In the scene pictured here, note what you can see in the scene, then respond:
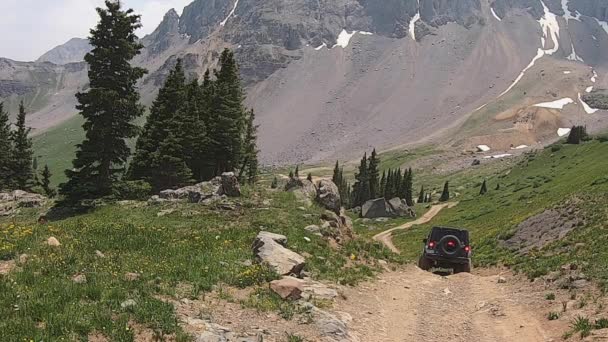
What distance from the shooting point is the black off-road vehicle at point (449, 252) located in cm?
2800

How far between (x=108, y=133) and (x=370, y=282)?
28.6m

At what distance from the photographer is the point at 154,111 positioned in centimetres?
5731

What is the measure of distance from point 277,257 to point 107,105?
27.8m

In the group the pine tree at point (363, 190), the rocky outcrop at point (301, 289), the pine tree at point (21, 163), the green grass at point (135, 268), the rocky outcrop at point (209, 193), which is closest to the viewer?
the green grass at point (135, 268)

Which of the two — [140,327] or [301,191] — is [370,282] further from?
[301,191]

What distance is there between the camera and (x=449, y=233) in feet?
95.2

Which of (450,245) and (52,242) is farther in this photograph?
(450,245)

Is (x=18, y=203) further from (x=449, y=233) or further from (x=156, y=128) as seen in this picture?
(x=449, y=233)

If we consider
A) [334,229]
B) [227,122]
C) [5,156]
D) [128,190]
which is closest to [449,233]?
[334,229]

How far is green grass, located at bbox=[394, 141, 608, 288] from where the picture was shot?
23.8m

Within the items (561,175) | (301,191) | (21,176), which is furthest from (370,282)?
(21,176)

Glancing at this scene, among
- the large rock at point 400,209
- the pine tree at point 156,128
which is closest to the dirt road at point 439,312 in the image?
the pine tree at point 156,128

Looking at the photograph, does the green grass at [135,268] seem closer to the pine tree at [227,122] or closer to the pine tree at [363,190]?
the pine tree at [227,122]

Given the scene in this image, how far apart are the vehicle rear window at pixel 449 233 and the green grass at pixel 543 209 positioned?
2.80 meters
